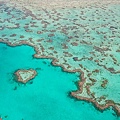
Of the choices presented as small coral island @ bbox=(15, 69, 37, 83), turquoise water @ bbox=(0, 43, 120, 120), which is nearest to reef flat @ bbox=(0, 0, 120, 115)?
turquoise water @ bbox=(0, 43, 120, 120)

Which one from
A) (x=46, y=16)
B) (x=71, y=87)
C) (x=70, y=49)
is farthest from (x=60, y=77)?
(x=46, y=16)

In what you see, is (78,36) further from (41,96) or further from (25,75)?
(41,96)

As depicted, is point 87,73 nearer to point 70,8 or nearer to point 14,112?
Answer: point 14,112

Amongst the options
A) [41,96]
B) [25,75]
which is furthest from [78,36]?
[41,96]

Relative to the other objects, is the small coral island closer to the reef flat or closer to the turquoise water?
the turquoise water

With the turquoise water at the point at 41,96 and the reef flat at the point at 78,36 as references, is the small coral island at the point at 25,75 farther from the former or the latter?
the reef flat at the point at 78,36
